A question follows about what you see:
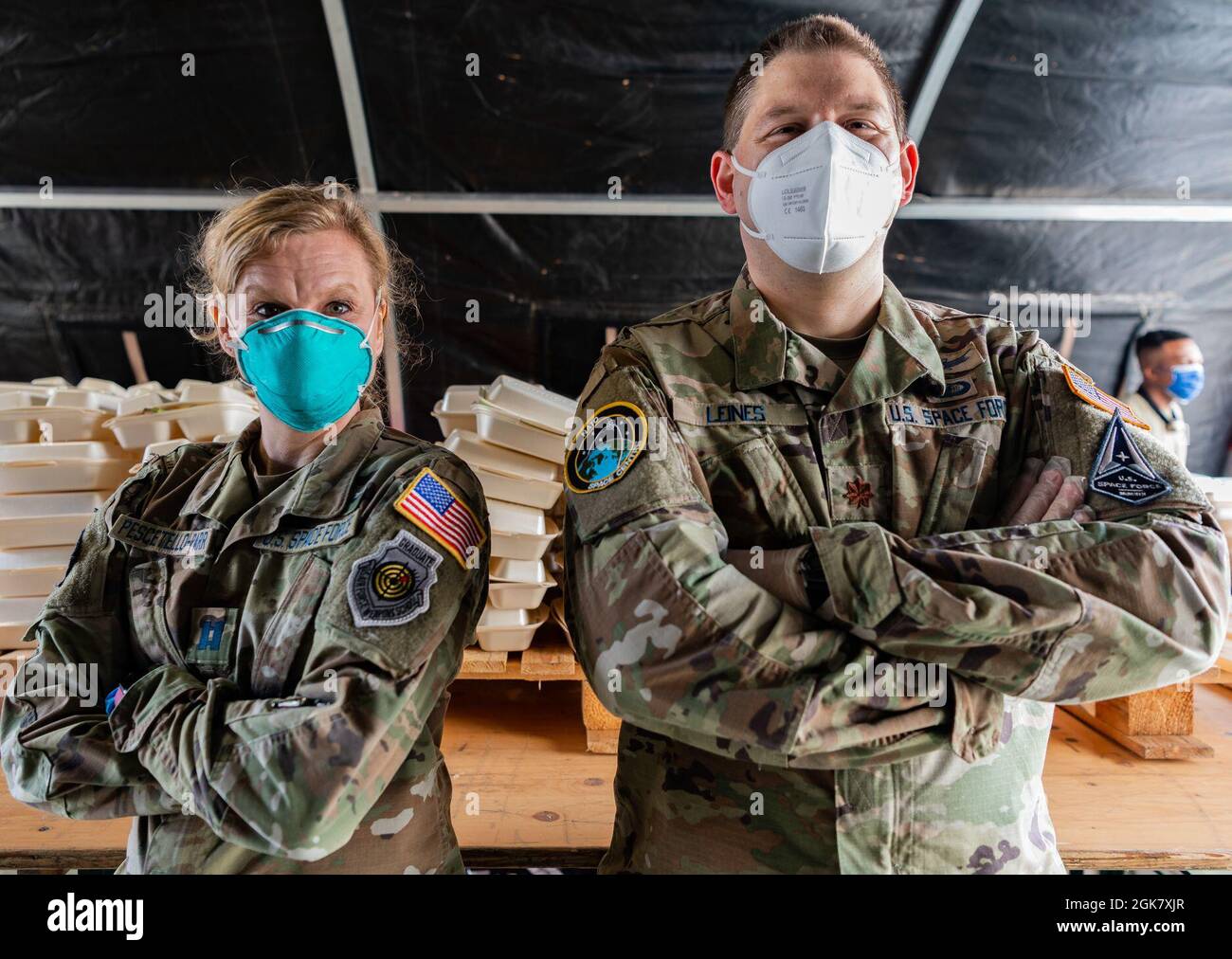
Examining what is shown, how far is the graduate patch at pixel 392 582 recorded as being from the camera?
1.50 m

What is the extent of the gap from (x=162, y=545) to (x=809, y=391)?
135 centimetres

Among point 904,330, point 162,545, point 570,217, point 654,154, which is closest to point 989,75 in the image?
point 654,154

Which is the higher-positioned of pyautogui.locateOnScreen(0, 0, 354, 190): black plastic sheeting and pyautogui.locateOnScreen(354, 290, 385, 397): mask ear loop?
pyautogui.locateOnScreen(0, 0, 354, 190): black plastic sheeting

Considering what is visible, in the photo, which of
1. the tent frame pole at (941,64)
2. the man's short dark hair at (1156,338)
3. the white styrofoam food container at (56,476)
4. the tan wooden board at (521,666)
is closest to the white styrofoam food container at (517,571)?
the tan wooden board at (521,666)

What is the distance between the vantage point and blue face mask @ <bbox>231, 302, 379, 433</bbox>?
67.6 inches

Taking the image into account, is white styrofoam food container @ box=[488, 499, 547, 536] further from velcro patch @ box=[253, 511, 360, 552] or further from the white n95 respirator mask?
the white n95 respirator mask

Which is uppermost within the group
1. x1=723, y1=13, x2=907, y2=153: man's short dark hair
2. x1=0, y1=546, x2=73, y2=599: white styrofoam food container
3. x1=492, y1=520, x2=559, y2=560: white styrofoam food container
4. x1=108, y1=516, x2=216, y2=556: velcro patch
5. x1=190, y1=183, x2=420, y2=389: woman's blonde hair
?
x1=723, y1=13, x2=907, y2=153: man's short dark hair

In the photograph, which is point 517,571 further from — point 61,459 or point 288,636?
point 61,459

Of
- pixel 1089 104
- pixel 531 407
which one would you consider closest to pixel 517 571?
pixel 531 407

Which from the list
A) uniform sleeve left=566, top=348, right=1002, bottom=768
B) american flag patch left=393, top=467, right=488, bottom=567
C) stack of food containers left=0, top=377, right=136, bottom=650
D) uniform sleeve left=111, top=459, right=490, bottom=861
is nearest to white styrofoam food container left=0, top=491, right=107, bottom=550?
stack of food containers left=0, top=377, right=136, bottom=650

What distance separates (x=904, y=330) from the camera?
1785mm

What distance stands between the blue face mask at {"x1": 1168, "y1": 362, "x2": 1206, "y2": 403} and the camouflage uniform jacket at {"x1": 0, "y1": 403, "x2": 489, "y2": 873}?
4244mm

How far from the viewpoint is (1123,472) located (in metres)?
1.60

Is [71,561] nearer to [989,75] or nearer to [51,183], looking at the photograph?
[51,183]
